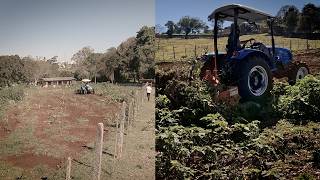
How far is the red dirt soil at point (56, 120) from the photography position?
15.9ft

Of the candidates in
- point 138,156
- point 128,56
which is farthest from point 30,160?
point 128,56

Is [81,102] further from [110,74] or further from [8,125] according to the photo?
[8,125]

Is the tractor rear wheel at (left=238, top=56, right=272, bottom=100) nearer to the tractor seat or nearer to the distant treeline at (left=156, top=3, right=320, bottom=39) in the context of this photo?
the tractor seat

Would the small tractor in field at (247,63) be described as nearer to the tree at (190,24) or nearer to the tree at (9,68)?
the tree at (190,24)

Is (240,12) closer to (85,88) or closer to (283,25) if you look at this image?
(283,25)

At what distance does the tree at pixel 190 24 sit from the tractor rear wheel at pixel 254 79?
19.2 inches

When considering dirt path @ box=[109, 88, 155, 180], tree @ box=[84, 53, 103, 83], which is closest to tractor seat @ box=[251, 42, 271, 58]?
dirt path @ box=[109, 88, 155, 180]

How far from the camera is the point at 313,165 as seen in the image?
3008 mm

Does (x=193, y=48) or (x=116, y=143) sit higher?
(x=193, y=48)

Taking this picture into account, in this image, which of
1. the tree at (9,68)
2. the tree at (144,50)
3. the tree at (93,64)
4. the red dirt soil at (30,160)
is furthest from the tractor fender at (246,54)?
the tree at (93,64)

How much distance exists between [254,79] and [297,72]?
15.0 inches

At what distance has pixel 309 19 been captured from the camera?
356 cm

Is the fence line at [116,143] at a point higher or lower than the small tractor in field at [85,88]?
lower

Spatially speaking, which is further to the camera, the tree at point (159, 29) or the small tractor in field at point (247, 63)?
the tree at point (159, 29)
